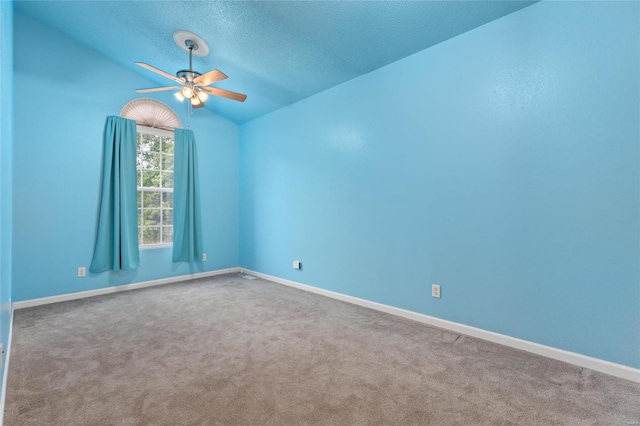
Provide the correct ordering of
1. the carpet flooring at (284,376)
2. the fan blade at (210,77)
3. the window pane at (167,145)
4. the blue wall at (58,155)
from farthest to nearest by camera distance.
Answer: the window pane at (167,145)
the blue wall at (58,155)
the fan blade at (210,77)
the carpet flooring at (284,376)

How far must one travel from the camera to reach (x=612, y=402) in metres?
1.77

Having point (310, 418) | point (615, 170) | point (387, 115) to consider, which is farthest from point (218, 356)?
point (615, 170)

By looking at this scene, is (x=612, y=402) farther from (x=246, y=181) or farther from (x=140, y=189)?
(x=140, y=189)

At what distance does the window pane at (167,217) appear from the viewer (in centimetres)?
484

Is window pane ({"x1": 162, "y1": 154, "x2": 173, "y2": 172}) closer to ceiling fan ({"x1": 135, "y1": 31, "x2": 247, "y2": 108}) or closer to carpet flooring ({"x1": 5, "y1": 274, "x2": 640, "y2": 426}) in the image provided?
ceiling fan ({"x1": 135, "y1": 31, "x2": 247, "y2": 108})

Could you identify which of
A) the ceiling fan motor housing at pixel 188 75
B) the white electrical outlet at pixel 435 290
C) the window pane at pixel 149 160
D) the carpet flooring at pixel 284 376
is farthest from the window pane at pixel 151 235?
the white electrical outlet at pixel 435 290

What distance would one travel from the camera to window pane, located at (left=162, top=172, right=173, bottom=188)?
15.8ft

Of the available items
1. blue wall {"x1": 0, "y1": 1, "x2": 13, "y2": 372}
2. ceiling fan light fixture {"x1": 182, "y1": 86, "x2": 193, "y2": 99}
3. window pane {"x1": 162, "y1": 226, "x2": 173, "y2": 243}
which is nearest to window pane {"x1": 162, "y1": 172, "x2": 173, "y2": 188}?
window pane {"x1": 162, "y1": 226, "x2": 173, "y2": 243}

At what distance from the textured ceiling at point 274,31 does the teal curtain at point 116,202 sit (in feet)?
3.34

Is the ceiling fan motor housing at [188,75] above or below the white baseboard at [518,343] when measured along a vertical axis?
above

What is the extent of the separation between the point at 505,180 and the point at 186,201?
439 cm

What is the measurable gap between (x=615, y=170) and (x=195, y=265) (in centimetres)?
519

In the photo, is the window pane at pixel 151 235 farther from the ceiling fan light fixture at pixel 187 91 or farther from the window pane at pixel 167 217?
the ceiling fan light fixture at pixel 187 91

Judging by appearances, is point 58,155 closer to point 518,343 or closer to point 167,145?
point 167,145
